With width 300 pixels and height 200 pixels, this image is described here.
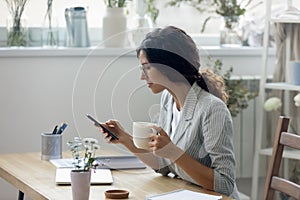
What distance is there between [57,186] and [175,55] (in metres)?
0.60

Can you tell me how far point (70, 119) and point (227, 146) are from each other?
1446mm

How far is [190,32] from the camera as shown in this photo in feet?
14.1

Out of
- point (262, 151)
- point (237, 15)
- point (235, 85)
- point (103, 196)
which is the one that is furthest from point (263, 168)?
point (103, 196)

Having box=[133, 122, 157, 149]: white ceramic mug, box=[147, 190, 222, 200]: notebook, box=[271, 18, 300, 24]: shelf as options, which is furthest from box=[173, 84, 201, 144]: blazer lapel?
box=[271, 18, 300, 24]: shelf

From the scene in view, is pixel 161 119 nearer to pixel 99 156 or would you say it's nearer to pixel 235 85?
pixel 99 156

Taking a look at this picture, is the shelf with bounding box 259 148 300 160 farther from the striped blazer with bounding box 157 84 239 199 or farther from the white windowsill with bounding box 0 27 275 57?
the striped blazer with bounding box 157 84 239 199

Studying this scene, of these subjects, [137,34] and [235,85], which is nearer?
[137,34]

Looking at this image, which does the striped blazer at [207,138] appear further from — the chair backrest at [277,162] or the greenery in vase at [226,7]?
the greenery in vase at [226,7]

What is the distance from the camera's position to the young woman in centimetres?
244

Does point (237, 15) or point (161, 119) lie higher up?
point (237, 15)

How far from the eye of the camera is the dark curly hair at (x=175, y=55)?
8.24 ft

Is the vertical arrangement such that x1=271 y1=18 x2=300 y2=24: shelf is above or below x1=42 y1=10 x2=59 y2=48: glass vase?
above

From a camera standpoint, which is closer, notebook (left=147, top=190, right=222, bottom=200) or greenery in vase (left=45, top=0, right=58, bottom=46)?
notebook (left=147, top=190, right=222, bottom=200)

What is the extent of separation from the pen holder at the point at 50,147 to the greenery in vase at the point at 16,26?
3.22 feet
